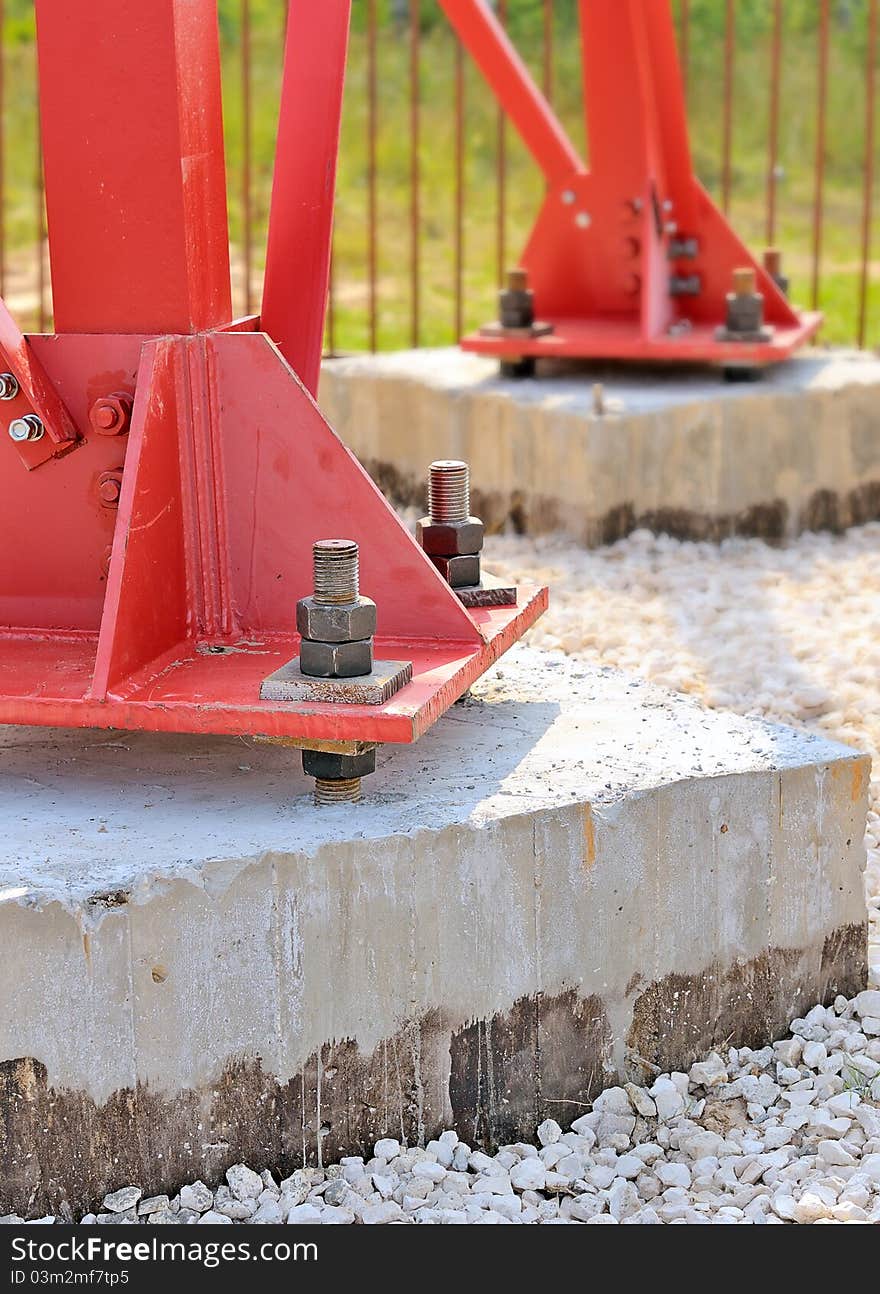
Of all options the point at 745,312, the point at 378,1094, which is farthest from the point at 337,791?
the point at 745,312

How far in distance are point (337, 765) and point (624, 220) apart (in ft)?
12.6

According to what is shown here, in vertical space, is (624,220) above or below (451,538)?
above

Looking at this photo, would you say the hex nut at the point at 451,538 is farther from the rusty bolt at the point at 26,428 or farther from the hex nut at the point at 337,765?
the rusty bolt at the point at 26,428

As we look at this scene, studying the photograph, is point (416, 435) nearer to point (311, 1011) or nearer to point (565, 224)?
point (565, 224)

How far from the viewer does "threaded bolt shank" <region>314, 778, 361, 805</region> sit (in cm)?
290

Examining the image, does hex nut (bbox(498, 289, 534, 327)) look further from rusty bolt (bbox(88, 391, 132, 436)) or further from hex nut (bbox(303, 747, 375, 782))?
hex nut (bbox(303, 747, 375, 782))

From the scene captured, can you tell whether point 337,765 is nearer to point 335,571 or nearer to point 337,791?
point 337,791

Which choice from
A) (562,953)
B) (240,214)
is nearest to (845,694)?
(562,953)

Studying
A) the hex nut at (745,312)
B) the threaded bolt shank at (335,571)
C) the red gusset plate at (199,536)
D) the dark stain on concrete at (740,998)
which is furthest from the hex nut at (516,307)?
the threaded bolt shank at (335,571)

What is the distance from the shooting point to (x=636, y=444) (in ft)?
18.9

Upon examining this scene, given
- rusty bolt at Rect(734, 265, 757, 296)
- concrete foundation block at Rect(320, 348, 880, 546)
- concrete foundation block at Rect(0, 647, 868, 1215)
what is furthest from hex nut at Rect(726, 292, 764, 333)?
concrete foundation block at Rect(0, 647, 868, 1215)

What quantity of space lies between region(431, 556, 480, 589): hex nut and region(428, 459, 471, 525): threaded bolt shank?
7cm

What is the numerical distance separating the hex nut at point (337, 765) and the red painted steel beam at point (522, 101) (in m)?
3.86

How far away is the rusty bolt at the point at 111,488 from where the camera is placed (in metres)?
3.01
